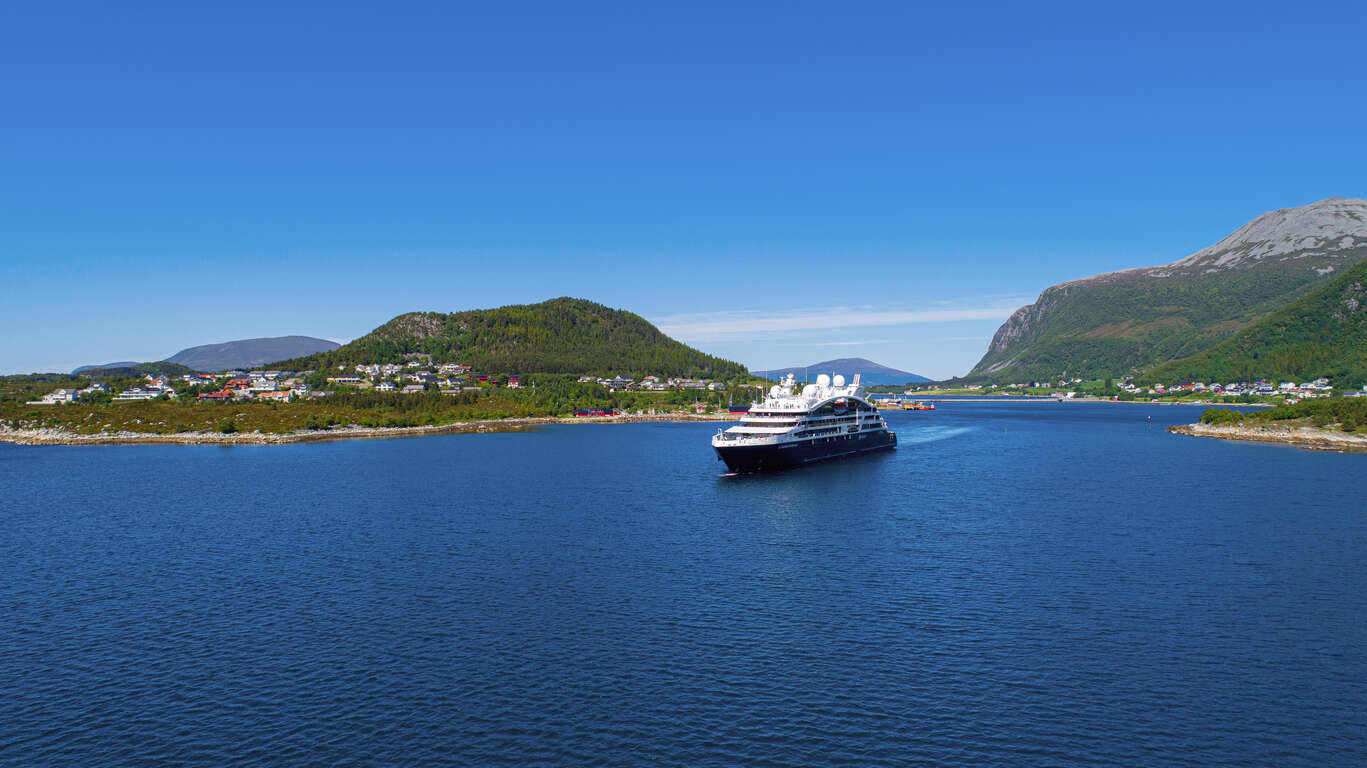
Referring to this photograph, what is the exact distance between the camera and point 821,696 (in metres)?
31.9

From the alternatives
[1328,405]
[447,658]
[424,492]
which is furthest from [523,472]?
[1328,405]

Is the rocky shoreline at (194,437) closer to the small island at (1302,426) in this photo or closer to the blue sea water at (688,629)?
the blue sea water at (688,629)

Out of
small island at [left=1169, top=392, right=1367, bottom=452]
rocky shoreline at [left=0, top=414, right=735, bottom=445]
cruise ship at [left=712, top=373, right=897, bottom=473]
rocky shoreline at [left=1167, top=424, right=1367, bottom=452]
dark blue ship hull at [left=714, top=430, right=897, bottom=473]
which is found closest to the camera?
dark blue ship hull at [left=714, top=430, right=897, bottom=473]

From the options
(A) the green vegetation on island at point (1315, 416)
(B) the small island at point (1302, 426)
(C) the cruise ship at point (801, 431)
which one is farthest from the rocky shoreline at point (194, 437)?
(A) the green vegetation on island at point (1315, 416)

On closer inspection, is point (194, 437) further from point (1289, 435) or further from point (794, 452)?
point (1289, 435)

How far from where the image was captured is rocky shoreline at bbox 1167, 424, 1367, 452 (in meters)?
134

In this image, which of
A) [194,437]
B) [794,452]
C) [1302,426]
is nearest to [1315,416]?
[1302,426]

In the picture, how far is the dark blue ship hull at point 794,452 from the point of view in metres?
99.6

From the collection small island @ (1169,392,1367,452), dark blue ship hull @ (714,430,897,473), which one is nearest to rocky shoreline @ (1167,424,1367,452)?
small island @ (1169,392,1367,452)

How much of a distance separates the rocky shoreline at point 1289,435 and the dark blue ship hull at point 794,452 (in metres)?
77.8

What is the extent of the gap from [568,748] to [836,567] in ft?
95.0

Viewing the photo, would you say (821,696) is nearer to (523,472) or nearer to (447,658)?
(447,658)

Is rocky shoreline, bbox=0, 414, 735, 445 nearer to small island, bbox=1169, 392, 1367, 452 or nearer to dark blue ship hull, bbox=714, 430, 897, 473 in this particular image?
dark blue ship hull, bbox=714, 430, 897, 473

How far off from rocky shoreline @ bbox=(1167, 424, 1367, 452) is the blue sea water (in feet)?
230
